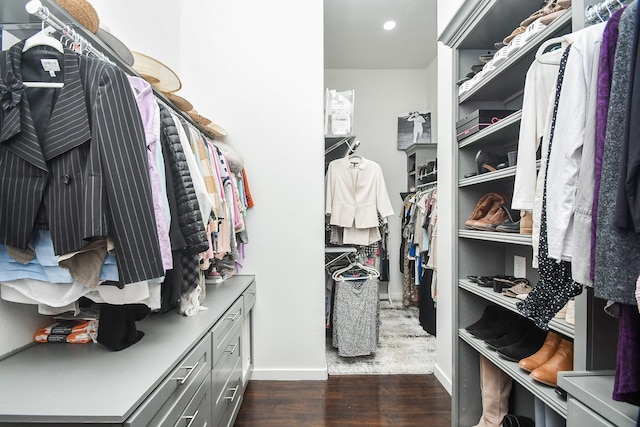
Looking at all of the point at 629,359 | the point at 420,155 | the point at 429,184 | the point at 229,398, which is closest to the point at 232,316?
the point at 229,398

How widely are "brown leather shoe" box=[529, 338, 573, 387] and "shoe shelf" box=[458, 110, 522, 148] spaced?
0.85 metres

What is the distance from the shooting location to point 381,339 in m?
2.90

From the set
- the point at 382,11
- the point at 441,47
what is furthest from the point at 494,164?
the point at 382,11

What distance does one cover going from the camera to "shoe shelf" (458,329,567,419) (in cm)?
100

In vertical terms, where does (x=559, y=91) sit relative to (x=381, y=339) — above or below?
above

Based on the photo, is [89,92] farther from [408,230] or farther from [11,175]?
[408,230]

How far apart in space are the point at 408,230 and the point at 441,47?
6.37ft

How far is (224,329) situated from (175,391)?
0.56 meters

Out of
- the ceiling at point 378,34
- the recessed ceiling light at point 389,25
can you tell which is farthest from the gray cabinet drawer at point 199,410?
the recessed ceiling light at point 389,25

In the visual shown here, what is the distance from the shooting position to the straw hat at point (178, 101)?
1555 millimetres

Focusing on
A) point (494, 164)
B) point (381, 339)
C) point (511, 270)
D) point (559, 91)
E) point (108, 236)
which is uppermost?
point (559, 91)

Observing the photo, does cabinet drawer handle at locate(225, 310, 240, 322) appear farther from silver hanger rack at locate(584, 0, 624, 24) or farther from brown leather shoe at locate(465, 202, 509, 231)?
silver hanger rack at locate(584, 0, 624, 24)

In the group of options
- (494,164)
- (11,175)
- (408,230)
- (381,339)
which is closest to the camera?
(11,175)

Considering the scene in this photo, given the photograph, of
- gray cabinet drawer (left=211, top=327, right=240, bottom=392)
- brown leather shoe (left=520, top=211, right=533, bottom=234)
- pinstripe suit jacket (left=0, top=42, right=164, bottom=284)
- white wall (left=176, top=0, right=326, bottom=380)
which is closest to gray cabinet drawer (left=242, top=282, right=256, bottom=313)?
Answer: white wall (left=176, top=0, right=326, bottom=380)
